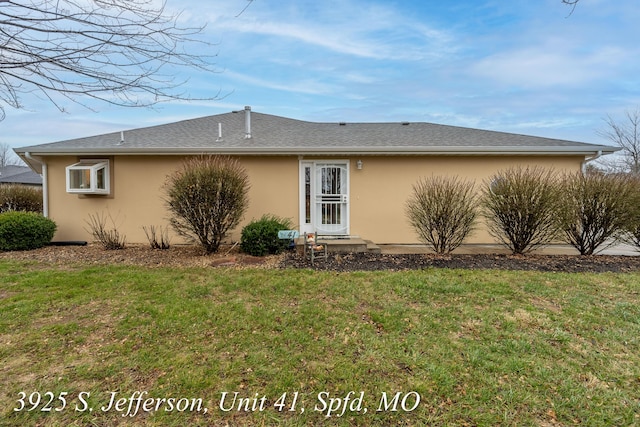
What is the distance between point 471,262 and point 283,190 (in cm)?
474

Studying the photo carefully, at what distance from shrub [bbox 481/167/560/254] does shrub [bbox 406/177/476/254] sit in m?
0.55

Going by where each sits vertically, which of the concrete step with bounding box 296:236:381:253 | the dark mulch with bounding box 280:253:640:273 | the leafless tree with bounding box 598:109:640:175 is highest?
the leafless tree with bounding box 598:109:640:175

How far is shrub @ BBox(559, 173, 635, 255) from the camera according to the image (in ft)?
20.6

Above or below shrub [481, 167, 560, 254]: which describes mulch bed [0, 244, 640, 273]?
below

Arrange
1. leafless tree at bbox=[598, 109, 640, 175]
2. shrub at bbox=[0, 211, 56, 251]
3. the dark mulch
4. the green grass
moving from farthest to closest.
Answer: leafless tree at bbox=[598, 109, 640, 175]
shrub at bbox=[0, 211, 56, 251]
the dark mulch
the green grass

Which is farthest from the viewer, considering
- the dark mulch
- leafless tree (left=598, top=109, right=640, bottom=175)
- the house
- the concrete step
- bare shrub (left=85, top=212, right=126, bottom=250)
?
leafless tree (left=598, top=109, right=640, bottom=175)

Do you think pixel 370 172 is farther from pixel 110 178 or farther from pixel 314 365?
pixel 110 178

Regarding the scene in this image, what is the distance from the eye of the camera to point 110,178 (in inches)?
320

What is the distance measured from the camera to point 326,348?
117 inches

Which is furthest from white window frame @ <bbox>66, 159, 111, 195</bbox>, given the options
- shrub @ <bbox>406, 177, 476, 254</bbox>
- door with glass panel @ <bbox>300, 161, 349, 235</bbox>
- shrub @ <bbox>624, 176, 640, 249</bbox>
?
shrub @ <bbox>624, 176, 640, 249</bbox>

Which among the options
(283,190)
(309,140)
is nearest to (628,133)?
(309,140)

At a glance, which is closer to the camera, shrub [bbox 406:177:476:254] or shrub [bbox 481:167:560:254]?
shrub [bbox 481:167:560:254]

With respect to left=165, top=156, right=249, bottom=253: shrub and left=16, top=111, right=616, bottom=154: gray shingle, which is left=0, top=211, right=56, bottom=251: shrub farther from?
left=165, top=156, right=249, bottom=253: shrub

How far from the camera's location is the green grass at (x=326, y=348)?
224 centimetres
